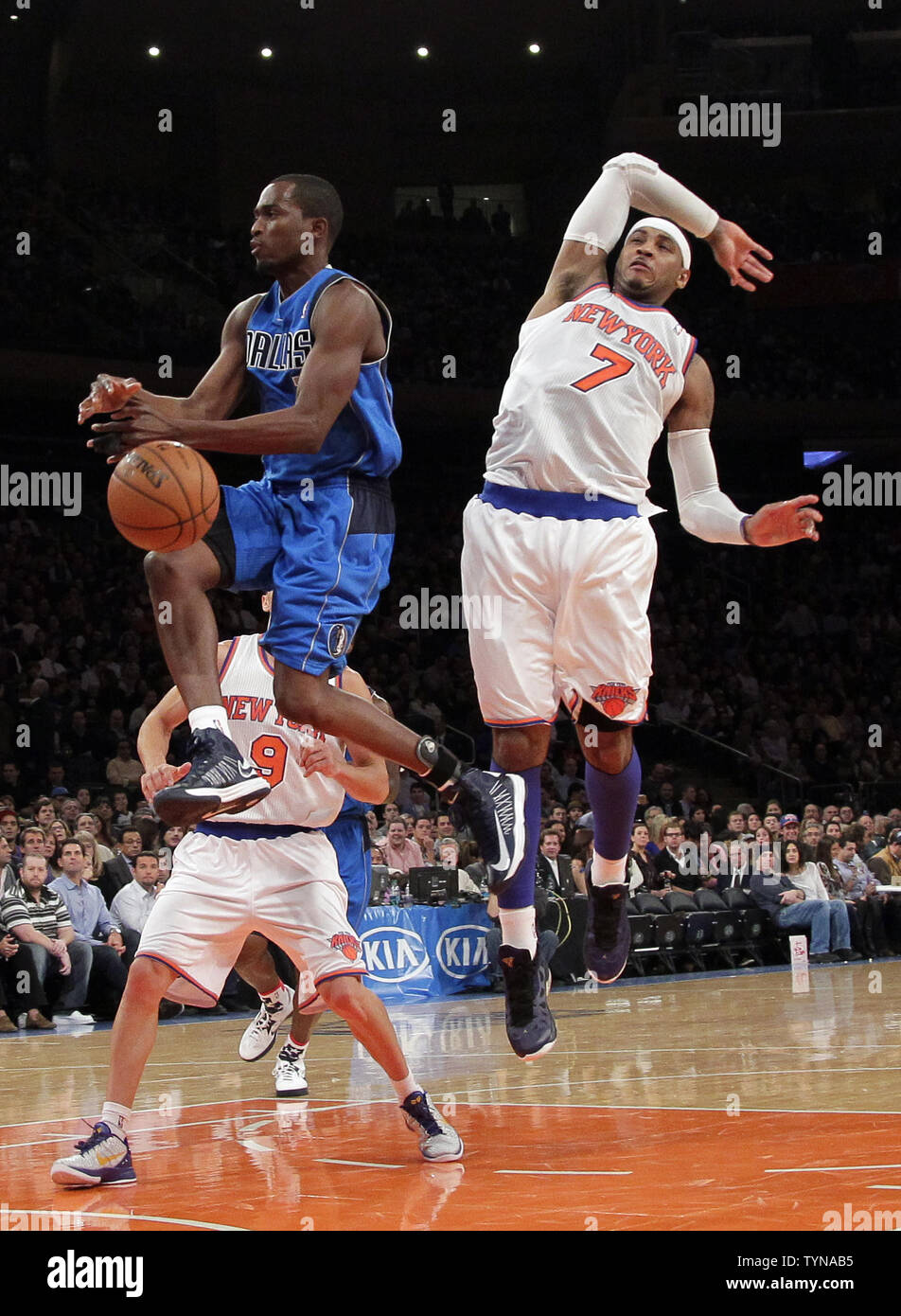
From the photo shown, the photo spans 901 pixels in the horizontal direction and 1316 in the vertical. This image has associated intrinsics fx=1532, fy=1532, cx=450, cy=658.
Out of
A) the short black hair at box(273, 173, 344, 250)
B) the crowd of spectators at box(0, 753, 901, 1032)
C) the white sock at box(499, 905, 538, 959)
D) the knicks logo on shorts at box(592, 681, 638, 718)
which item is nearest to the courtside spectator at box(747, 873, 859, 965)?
the crowd of spectators at box(0, 753, 901, 1032)

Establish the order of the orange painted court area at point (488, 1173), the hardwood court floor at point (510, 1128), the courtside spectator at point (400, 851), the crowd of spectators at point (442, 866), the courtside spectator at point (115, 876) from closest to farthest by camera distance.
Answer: the orange painted court area at point (488, 1173), the hardwood court floor at point (510, 1128), the crowd of spectators at point (442, 866), the courtside spectator at point (115, 876), the courtside spectator at point (400, 851)

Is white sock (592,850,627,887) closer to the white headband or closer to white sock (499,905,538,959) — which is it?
white sock (499,905,538,959)

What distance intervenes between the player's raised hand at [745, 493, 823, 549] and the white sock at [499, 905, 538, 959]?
1.56 meters

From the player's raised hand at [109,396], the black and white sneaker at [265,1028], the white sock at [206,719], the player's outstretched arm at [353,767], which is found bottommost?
the black and white sneaker at [265,1028]

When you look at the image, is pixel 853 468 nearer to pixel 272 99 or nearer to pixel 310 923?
pixel 272 99

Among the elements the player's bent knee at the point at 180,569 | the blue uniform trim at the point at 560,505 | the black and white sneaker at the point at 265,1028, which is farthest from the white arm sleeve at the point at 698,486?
the black and white sneaker at the point at 265,1028

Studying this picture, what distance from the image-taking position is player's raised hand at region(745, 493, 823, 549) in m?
5.45

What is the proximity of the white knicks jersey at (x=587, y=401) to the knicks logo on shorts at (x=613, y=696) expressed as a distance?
2.18 feet

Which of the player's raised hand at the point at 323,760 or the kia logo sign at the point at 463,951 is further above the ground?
the player's raised hand at the point at 323,760

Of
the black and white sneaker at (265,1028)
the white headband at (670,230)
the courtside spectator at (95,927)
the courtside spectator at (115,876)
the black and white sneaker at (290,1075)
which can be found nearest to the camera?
the white headband at (670,230)

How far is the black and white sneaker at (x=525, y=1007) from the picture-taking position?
5.29 metres

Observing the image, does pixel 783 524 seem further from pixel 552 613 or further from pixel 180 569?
pixel 180 569

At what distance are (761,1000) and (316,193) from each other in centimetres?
851

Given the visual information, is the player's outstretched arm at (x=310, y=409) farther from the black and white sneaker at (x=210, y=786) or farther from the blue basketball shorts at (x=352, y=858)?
the blue basketball shorts at (x=352, y=858)
